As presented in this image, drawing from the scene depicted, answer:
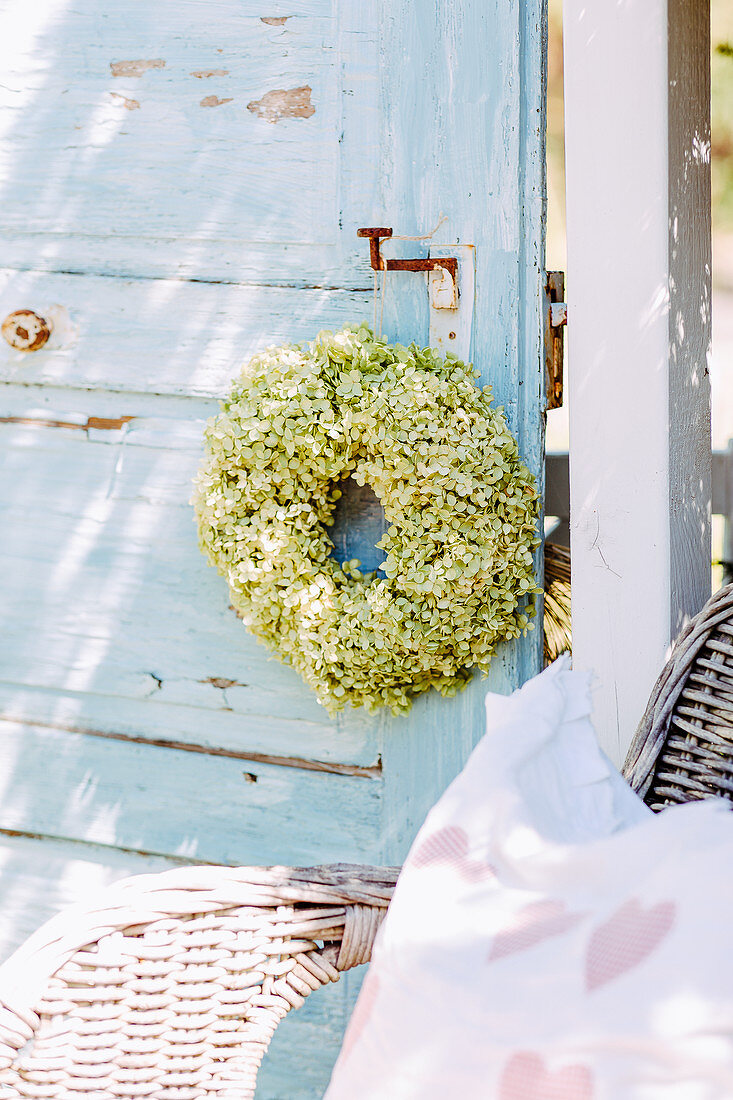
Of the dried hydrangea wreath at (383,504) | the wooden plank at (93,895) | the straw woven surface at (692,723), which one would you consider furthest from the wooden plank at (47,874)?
the straw woven surface at (692,723)

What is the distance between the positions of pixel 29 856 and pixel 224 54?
1272 millimetres

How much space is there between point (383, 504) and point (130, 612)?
499mm

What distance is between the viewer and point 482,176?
48.4 inches

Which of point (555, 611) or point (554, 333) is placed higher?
point (554, 333)

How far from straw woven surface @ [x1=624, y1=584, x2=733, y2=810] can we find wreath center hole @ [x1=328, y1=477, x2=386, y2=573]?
0.53 metres

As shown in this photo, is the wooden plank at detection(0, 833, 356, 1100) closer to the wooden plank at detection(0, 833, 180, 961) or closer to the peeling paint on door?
→ the wooden plank at detection(0, 833, 180, 961)

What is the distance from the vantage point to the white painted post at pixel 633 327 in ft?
3.57

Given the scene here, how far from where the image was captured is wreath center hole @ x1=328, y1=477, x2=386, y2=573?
1.32 meters

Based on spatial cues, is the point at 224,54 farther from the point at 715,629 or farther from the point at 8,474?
the point at 715,629

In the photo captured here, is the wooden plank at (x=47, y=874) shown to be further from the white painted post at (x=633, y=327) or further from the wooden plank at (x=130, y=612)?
the white painted post at (x=633, y=327)

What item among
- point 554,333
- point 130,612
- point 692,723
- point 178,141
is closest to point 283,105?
point 178,141

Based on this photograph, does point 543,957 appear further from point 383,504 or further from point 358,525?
point 358,525

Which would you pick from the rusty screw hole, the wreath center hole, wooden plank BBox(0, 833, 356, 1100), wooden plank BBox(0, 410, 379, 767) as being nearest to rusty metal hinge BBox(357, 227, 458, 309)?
the wreath center hole

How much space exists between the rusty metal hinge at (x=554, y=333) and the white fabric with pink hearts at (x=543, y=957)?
688 millimetres
